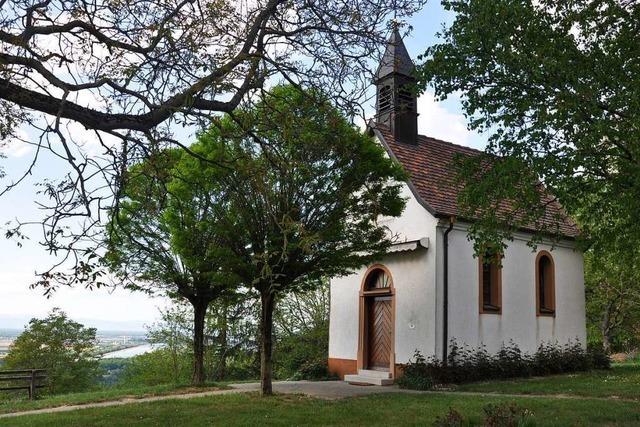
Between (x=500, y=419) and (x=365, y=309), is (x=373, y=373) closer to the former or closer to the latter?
(x=365, y=309)

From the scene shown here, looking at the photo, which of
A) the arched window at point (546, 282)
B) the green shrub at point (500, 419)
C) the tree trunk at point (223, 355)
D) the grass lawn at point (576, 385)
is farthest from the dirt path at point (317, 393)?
the tree trunk at point (223, 355)

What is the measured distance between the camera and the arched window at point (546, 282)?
20.9 metres

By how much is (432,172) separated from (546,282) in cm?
552

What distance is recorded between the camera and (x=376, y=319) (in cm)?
1989

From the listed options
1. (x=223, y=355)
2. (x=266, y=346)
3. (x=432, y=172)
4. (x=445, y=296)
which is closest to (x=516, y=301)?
(x=445, y=296)

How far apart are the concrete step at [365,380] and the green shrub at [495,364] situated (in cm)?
80

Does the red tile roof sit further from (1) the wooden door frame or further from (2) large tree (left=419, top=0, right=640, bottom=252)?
(2) large tree (left=419, top=0, right=640, bottom=252)

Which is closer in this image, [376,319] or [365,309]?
[376,319]

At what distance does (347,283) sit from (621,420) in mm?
11781

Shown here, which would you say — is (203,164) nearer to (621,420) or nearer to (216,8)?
(216,8)

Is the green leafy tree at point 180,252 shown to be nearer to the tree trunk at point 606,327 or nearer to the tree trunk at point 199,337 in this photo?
the tree trunk at point 199,337

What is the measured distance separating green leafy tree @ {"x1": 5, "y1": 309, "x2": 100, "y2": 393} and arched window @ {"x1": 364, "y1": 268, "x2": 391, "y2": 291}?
51.7 ft

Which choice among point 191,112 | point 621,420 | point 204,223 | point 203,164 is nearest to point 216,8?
point 191,112

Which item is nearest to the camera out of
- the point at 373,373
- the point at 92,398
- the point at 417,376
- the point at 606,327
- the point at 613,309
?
the point at 92,398
